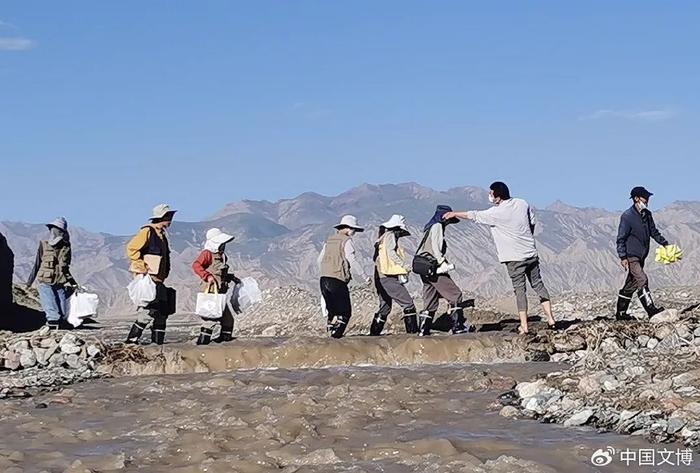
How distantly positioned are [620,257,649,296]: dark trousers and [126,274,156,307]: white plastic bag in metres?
6.95

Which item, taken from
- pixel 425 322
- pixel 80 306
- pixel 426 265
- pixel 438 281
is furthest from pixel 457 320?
pixel 80 306

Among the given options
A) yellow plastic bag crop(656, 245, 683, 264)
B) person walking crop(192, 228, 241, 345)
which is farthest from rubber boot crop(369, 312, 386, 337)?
yellow plastic bag crop(656, 245, 683, 264)

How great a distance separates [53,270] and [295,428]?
8.34 meters

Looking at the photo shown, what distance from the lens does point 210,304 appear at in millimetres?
14172

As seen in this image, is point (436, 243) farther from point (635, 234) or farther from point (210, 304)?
point (210, 304)

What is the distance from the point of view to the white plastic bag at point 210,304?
14148mm

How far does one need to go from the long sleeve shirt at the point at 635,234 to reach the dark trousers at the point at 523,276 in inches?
61.8

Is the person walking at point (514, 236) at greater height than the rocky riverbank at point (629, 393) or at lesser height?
greater

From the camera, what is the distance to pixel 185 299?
76.6 meters

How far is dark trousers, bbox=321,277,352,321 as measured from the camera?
15125 mm

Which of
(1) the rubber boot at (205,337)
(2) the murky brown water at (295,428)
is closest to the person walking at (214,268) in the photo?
(1) the rubber boot at (205,337)

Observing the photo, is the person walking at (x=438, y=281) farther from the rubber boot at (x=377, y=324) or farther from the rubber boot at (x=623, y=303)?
the rubber boot at (x=623, y=303)

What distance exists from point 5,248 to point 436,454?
15695 mm

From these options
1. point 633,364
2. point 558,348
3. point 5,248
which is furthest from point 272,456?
point 5,248
